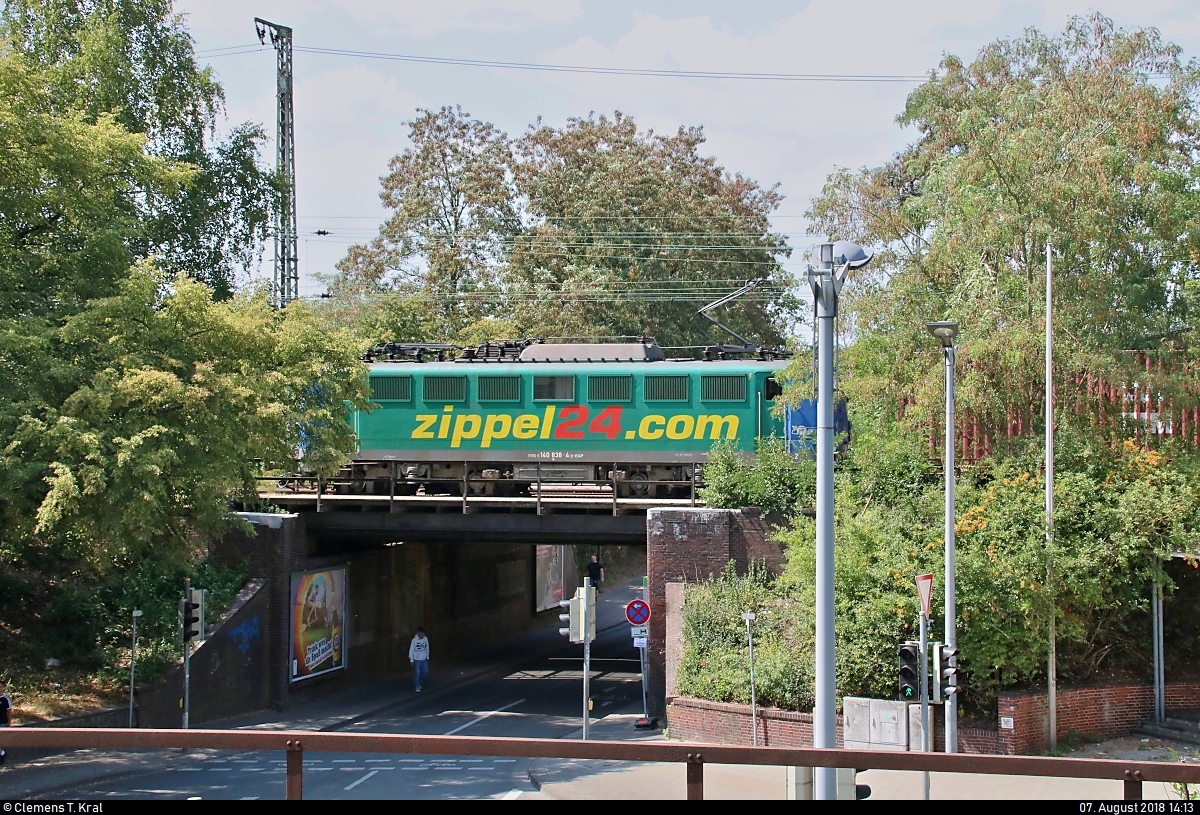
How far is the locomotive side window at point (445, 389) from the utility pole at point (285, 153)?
6598mm

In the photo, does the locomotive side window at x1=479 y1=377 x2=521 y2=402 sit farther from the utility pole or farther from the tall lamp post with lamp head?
the tall lamp post with lamp head

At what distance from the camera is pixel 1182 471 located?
75.9ft

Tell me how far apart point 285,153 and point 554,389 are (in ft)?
46.7

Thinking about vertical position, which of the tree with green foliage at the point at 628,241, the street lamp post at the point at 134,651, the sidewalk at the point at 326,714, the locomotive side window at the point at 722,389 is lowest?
the sidewalk at the point at 326,714

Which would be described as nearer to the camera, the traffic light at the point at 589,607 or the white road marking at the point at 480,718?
the traffic light at the point at 589,607

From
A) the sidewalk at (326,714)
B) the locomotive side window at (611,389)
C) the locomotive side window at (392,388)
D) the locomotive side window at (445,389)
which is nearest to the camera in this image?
the sidewalk at (326,714)

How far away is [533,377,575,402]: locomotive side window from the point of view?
107 feet

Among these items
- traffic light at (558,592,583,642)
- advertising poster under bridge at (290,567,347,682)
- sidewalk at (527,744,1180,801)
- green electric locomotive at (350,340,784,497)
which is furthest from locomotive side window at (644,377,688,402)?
sidewalk at (527,744,1180,801)

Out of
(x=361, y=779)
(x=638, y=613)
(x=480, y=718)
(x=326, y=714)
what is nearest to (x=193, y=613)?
(x=326, y=714)

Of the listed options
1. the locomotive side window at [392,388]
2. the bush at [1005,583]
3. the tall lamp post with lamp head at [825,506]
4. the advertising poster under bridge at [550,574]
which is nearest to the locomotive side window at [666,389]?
the locomotive side window at [392,388]

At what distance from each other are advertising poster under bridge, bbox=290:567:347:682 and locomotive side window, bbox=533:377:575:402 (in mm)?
7530

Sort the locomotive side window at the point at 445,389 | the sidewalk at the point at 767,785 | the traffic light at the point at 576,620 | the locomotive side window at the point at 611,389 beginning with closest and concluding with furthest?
1. the sidewalk at the point at 767,785
2. the traffic light at the point at 576,620
3. the locomotive side window at the point at 611,389
4. the locomotive side window at the point at 445,389

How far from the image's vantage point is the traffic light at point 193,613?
78.4 ft

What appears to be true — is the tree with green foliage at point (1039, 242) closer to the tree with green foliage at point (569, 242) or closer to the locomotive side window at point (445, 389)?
the locomotive side window at point (445, 389)
